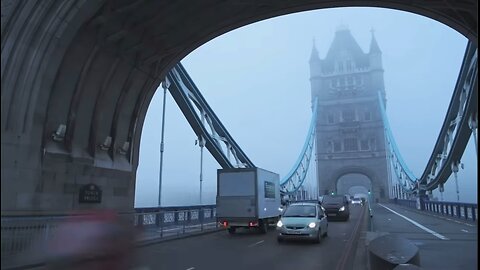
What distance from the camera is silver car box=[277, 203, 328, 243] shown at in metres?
16.4

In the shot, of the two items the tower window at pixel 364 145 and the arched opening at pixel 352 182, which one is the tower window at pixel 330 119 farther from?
the arched opening at pixel 352 182

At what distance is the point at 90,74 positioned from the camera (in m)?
14.1

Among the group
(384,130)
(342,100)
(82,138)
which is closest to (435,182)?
(82,138)

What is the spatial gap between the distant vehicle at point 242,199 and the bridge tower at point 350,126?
308 ft

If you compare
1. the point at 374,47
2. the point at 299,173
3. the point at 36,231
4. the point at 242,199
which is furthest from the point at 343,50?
the point at 36,231

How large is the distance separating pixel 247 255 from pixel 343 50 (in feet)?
472

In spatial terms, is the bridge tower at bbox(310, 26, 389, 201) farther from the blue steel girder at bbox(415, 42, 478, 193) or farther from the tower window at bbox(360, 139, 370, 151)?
the blue steel girder at bbox(415, 42, 478, 193)

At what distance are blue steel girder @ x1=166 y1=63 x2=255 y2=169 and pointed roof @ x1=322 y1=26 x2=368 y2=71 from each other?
110 m

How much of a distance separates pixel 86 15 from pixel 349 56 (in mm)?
142304

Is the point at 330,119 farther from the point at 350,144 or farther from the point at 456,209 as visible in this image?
the point at 456,209

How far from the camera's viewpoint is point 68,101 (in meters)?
13.3

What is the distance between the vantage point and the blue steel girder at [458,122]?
29422 mm

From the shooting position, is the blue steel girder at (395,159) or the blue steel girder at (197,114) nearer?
the blue steel girder at (197,114)

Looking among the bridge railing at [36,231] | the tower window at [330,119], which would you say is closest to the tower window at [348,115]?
the tower window at [330,119]
